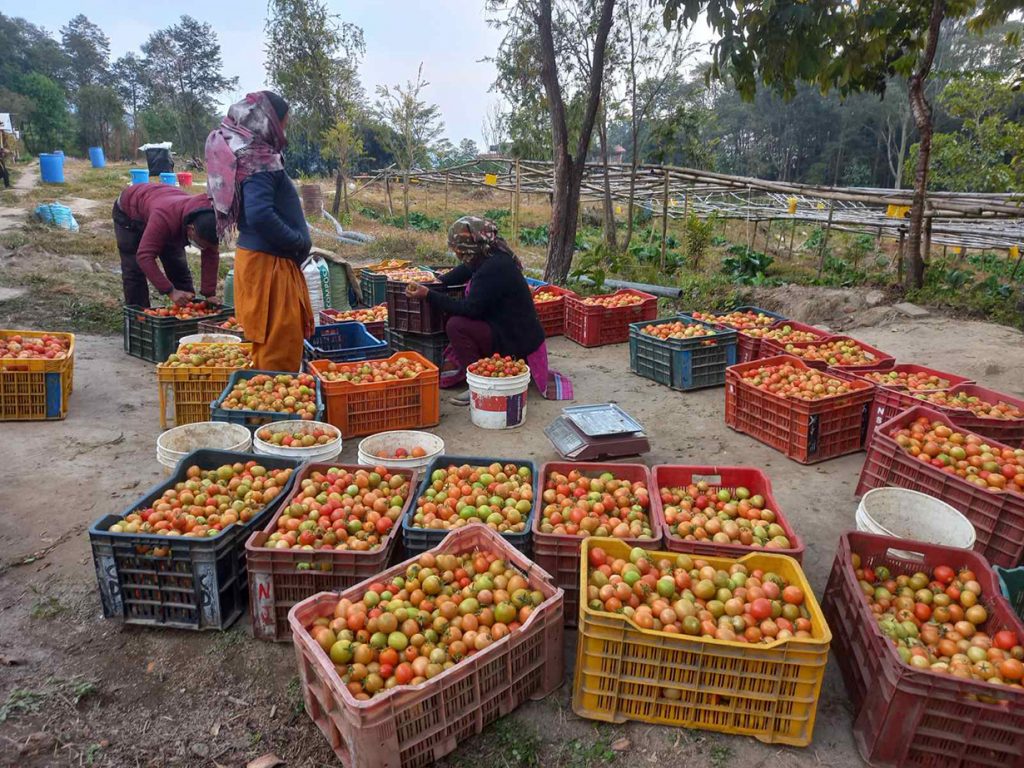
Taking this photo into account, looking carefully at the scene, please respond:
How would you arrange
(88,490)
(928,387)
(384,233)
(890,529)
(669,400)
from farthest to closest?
(384,233) < (669,400) < (928,387) < (88,490) < (890,529)

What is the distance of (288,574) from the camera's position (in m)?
2.96

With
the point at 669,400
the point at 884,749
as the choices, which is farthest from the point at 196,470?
A: the point at 669,400

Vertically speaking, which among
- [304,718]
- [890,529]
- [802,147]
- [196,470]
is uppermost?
[802,147]

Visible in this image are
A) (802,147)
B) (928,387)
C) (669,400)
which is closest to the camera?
(928,387)

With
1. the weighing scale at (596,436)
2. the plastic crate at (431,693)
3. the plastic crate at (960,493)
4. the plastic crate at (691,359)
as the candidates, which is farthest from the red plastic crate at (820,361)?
the plastic crate at (431,693)

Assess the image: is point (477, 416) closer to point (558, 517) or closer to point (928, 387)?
point (558, 517)

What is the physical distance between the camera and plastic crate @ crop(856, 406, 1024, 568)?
11.2ft

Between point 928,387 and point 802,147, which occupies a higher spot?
point 802,147

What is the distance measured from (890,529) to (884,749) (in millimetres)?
1536

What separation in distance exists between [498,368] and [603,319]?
3.07m

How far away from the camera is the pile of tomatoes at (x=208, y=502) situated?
3104mm

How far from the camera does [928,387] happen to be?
5156mm

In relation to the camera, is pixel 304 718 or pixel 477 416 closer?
pixel 304 718

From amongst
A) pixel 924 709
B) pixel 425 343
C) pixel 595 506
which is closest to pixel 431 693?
pixel 595 506
